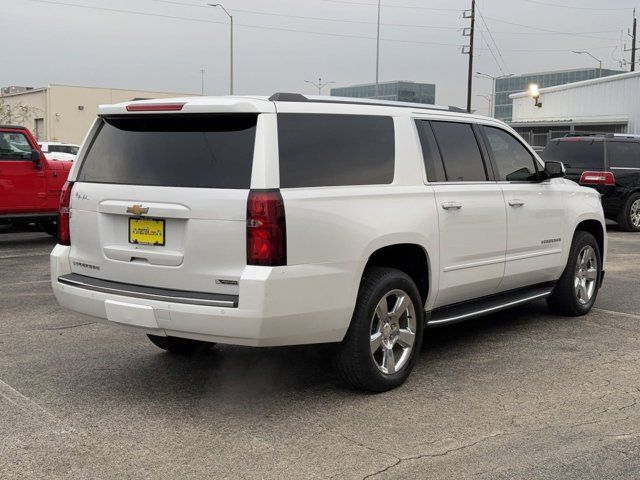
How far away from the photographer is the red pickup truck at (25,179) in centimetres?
1216

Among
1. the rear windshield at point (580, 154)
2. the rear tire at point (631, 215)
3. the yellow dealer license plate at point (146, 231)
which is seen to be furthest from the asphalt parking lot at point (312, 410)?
the rear tire at point (631, 215)

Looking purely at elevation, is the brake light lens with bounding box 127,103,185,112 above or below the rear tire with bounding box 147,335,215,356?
above

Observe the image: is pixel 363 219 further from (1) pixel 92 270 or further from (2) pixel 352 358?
(1) pixel 92 270

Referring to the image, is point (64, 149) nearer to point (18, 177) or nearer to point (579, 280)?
point (18, 177)

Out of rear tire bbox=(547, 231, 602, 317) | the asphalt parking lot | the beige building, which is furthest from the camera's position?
the beige building

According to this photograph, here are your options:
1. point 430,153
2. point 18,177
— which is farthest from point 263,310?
point 18,177

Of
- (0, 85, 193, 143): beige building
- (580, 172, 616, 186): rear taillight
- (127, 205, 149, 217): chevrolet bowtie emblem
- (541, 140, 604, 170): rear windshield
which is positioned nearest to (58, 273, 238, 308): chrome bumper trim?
(127, 205, 149, 217): chevrolet bowtie emblem

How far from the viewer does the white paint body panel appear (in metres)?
4.15

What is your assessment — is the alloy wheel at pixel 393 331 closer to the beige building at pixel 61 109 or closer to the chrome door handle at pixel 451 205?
the chrome door handle at pixel 451 205

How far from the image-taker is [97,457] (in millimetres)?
3822

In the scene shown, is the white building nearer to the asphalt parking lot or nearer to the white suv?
the asphalt parking lot

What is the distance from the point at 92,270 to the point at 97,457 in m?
1.35

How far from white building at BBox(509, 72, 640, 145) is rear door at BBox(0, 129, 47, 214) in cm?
2475

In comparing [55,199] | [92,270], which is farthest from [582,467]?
[55,199]
